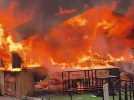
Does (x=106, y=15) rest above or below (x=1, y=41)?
above

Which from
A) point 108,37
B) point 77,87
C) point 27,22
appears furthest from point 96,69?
point 27,22

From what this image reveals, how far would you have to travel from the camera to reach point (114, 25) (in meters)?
13.7

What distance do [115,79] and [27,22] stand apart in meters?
3.57

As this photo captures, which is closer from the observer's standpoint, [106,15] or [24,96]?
[24,96]

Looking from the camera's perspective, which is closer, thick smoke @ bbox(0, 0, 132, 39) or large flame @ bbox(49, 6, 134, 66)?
thick smoke @ bbox(0, 0, 132, 39)

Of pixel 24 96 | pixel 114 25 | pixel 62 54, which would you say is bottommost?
pixel 24 96

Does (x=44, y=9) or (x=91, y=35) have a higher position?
(x=44, y=9)

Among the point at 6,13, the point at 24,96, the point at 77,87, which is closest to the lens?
the point at 24,96

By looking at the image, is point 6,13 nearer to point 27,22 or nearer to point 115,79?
point 27,22

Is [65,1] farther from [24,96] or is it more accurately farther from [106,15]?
[24,96]

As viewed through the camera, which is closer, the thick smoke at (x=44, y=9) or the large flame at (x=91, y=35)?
the thick smoke at (x=44, y=9)

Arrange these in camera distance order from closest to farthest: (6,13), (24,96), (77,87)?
(24,96), (77,87), (6,13)

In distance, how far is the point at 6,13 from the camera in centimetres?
1319

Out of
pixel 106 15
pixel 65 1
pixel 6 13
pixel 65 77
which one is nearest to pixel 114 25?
pixel 106 15
